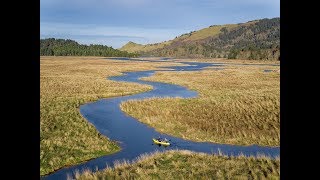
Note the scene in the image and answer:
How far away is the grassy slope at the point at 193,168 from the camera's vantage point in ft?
55.0

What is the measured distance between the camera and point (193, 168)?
59.6 feet

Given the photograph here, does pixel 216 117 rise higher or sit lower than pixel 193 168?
higher

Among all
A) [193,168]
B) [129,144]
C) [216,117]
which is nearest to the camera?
[193,168]

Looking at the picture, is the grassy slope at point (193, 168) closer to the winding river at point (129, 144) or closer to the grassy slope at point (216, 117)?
the winding river at point (129, 144)

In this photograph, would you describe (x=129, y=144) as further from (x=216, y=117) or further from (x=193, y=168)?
(x=216, y=117)

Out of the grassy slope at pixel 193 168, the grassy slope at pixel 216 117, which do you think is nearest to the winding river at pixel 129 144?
the grassy slope at pixel 216 117

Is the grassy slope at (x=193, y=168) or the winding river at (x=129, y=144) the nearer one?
the grassy slope at (x=193, y=168)

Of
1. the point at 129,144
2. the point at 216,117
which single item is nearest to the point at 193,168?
the point at 129,144
